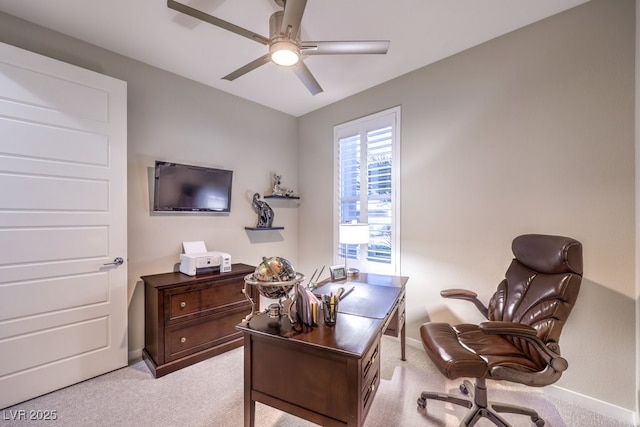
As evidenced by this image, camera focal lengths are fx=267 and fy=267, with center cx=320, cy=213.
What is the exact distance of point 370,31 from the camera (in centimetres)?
223

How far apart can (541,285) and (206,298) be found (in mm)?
2736

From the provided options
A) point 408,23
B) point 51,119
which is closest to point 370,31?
point 408,23

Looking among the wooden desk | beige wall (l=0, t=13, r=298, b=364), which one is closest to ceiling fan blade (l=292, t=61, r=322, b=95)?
beige wall (l=0, t=13, r=298, b=364)

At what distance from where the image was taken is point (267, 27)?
7.30 feet

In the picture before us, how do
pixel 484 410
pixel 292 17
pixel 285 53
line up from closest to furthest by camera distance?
pixel 292 17
pixel 484 410
pixel 285 53

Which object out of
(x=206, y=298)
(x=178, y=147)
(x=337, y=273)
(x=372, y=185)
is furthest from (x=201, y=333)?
(x=372, y=185)

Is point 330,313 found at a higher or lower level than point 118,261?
lower

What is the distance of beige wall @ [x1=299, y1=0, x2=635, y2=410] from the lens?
1827 mm

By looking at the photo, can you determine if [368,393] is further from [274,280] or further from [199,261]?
[199,261]

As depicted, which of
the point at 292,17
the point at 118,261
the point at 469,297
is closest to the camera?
the point at 292,17

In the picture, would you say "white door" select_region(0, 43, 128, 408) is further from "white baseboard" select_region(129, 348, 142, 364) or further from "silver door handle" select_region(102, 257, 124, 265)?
"white baseboard" select_region(129, 348, 142, 364)

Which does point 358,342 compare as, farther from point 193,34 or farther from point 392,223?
point 193,34

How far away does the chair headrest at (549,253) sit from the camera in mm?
1591

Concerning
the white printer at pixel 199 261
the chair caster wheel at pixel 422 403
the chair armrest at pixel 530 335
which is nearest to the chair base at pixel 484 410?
the chair caster wheel at pixel 422 403
